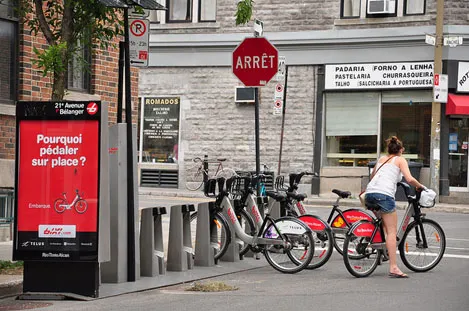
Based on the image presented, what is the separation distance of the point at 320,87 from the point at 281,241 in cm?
1540

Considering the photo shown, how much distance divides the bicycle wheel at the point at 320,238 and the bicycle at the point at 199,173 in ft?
49.1

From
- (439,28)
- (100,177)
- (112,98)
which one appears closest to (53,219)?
(100,177)

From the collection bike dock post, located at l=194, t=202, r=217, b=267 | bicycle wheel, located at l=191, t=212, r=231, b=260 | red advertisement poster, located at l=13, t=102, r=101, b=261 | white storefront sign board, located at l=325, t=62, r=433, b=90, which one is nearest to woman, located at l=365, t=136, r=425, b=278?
bicycle wheel, located at l=191, t=212, r=231, b=260

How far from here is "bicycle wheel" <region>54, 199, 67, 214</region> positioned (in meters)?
8.80

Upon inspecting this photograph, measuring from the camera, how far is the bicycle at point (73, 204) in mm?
8797

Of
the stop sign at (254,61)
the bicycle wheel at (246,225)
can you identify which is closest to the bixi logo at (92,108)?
the bicycle wheel at (246,225)

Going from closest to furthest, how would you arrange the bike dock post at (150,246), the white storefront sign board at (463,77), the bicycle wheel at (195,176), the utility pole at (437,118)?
the bike dock post at (150,246)
the utility pole at (437,118)
the white storefront sign board at (463,77)
the bicycle wheel at (195,176)

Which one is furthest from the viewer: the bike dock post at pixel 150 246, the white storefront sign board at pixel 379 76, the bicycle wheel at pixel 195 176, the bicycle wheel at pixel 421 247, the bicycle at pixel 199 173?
the bicycle wheel at pixel 195 176

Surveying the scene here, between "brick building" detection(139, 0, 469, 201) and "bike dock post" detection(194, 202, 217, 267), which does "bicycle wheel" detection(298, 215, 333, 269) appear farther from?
"brick building" detection(139, 0, 469, 201)

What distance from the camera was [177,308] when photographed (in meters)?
8.46

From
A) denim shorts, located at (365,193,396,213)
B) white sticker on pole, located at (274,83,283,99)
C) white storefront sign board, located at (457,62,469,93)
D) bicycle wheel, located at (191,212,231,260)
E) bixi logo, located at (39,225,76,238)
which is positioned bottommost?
bicycle wheel, located at (191,212,231,260)

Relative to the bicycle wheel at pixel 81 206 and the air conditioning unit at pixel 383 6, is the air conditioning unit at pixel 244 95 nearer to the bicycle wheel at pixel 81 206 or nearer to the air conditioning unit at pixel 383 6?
the air conditioning unit at pixel 383 6

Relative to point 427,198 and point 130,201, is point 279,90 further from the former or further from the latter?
point 130,201

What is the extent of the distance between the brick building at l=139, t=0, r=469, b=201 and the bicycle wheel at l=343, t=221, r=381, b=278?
13.1 metres
